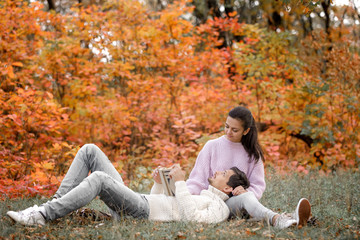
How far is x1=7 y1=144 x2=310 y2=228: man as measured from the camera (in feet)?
8.72

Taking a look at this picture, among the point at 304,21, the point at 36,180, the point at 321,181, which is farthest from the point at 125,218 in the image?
the point at 304,21

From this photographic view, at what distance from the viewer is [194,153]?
712cm

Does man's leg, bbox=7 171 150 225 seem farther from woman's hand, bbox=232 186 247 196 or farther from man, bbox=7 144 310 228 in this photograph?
woman's hand, bbox=232 186 247 196

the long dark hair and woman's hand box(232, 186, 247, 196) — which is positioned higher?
the long dark hair

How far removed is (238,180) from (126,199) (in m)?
1.02

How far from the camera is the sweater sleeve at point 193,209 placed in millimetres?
2924

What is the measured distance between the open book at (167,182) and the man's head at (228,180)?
1.16 ft

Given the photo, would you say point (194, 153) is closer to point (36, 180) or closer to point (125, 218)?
point (36, 180)

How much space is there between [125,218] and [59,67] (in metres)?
4.58

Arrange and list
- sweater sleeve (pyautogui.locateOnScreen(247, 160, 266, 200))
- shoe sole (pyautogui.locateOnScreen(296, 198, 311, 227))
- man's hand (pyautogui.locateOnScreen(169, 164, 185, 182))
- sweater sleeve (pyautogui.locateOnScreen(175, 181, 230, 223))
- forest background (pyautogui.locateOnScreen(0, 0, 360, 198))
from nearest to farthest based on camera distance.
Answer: shoe sole (pyautogui.locateOnScreen(296, 198, 311, 227))
sweater sleeve (pyautogui.locateOnScreen(175, 181, 230, 223))
man's hand (pyautogui.locateOnScreen(169, 164, 185, 182))
sweater sleeve (pyautogui.locateOnScreen(247, 160, 266, 200))
forest background (pyautogui.locateOnScreen(0, 0, 360, 198))

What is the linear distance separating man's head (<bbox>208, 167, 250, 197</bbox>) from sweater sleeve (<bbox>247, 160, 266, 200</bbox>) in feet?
0.45

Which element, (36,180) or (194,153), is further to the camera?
(194,153)

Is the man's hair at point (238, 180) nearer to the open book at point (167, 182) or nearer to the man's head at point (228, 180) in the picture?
the man's head at point (228, 180)

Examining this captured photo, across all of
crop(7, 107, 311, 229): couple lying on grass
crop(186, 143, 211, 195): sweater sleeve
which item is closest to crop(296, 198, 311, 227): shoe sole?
crop(7, 107, 311, 229): couple lying on grass
